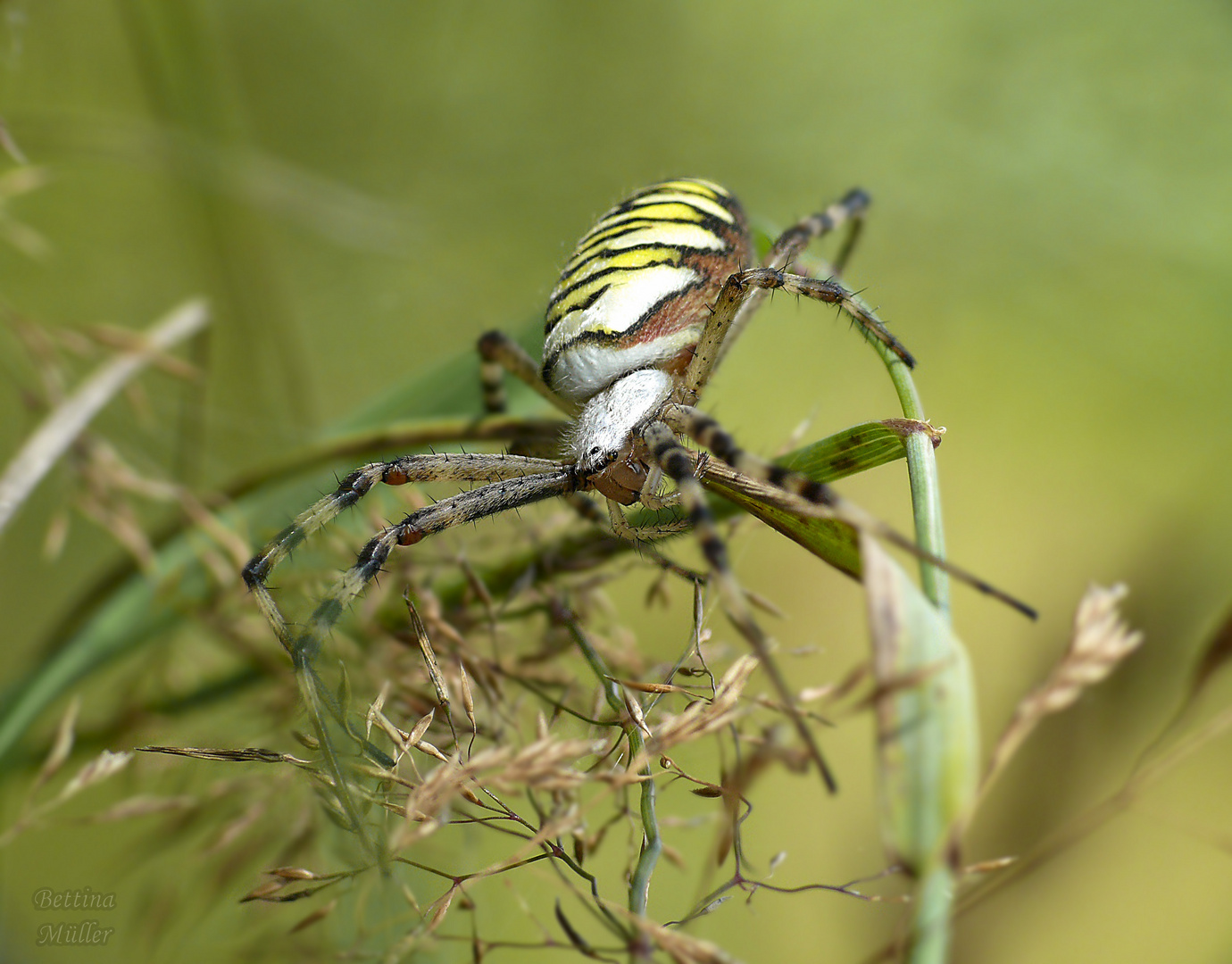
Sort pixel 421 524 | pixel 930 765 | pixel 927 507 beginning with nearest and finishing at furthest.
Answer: pixel 930 765 < pixel 927 507 < pixel 421 524

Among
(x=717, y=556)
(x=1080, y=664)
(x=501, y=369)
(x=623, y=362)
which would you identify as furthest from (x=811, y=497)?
(x=501, y=369)

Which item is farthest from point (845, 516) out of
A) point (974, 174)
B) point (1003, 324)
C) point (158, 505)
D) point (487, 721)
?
point (158, 505)

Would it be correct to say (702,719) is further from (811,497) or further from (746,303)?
(746,303)

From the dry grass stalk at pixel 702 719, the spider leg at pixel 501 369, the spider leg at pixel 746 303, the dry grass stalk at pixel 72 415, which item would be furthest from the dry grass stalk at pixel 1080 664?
the dry grass stalk at pixel 72 415

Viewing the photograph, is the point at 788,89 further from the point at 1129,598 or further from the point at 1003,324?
the point at 1129,598

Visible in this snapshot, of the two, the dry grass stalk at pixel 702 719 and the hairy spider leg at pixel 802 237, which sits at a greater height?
the hairy spider leg at pixel 802 237

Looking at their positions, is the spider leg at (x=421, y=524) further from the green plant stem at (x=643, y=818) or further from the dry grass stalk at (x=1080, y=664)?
the dry grass stalk at (x=1080, y=664)
